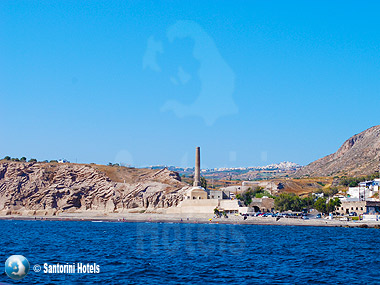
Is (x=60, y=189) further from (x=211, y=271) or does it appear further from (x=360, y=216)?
(x=211, y=271)

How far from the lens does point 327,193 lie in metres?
137

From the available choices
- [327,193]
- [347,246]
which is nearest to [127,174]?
[327,193]

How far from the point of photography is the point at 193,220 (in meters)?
93.6

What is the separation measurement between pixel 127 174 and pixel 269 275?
105352 mm

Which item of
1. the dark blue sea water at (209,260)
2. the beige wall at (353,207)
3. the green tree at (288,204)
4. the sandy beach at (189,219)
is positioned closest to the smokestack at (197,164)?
the sandy beach at (189,219)

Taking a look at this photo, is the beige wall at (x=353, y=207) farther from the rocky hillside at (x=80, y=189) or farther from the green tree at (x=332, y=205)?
the rocky hillside at (x=80, y=189)

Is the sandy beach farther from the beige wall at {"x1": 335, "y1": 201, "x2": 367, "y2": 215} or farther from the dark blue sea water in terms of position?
the dark blue sea water

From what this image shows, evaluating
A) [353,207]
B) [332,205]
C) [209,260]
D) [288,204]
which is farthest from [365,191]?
[209,260]

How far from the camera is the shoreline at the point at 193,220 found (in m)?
80.6

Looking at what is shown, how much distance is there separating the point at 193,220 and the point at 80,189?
130 ft

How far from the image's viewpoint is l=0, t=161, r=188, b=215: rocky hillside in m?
117

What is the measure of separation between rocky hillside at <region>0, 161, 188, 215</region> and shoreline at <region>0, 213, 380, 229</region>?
671 cm

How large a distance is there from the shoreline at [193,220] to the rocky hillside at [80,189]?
6.71 m

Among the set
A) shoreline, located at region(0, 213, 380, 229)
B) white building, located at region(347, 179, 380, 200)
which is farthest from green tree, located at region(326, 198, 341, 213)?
shoreline, located at region(0, 213, 380, 229)
